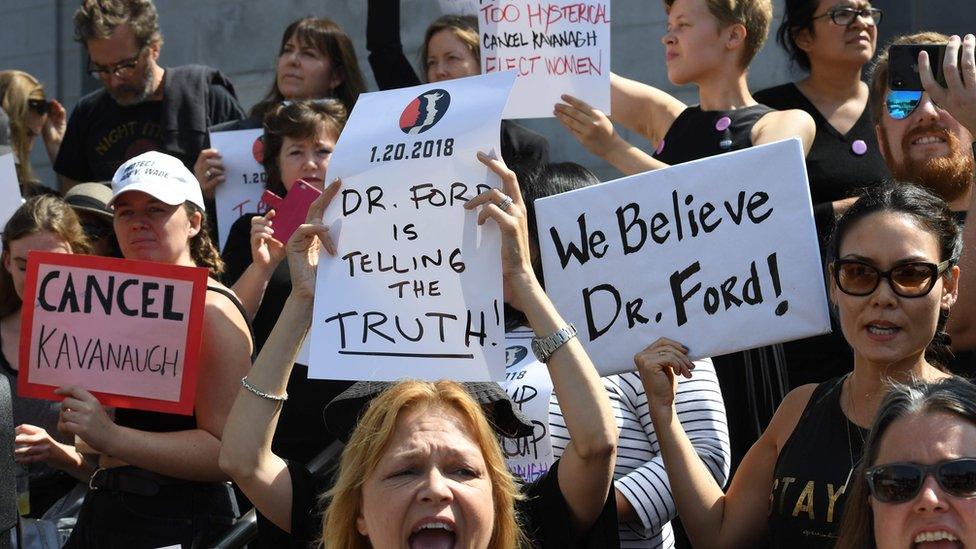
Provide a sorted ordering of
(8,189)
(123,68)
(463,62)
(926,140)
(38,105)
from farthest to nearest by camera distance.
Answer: (38,105), (123,68), (463,62), (8,189), (926,140)

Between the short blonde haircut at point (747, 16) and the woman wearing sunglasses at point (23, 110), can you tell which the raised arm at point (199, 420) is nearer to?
the short blonde haircut at point (747, 16)

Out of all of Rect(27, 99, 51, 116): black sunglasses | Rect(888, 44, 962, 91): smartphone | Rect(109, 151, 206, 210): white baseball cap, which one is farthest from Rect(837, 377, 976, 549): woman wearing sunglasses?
Rect(27, 99, 51, 116): black sunglasses

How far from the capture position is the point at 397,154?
398cm

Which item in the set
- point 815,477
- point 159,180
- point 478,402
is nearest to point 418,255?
point 478,402

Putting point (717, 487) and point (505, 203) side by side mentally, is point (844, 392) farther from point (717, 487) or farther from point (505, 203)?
point (505, 203)

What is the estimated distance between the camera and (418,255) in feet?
Answer: 12.8

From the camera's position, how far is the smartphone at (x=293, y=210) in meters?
4.94

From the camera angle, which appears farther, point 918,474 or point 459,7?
point 459,7

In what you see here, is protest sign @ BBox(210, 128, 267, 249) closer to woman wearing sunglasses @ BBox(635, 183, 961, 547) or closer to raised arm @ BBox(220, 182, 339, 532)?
raised arm @ BBox(220, 182, 339, 532)

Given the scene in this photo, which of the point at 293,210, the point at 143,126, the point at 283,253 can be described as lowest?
the point at 283,253

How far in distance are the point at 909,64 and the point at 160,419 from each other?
7.74 ft

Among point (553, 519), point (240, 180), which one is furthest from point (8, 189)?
point (553, 519)

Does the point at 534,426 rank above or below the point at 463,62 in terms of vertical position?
below

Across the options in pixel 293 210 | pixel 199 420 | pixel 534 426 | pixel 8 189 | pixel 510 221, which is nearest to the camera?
pixel 510 221
